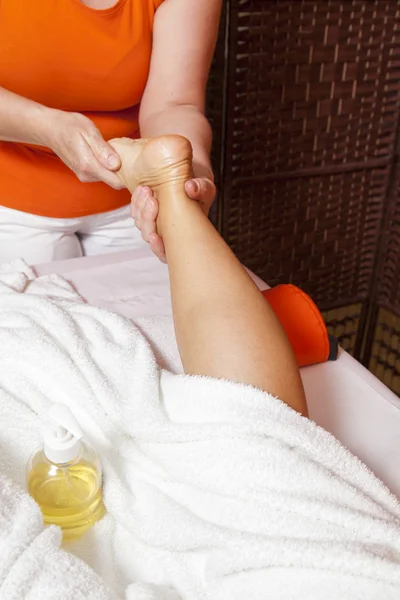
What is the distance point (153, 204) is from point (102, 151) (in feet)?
0.39

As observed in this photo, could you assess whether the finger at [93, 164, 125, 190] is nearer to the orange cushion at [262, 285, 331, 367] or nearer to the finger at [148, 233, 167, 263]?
the finger at [148, 233, 167, 263]

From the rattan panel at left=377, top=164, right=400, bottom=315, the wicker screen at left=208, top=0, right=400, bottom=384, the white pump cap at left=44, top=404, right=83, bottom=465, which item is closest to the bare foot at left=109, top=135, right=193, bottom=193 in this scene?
the white pump cap at left=44, top=404, right=83, bottom=465

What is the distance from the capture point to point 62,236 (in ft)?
3.85

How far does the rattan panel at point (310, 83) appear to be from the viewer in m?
1.57

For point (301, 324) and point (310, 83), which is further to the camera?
point (310, 83)

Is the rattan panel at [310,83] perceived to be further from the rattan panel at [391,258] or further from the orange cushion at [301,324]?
the orange cushion at [301,324]

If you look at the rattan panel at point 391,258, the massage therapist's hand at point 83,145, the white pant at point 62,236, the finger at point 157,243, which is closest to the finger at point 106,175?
the massage therapist's hand at point 83,145

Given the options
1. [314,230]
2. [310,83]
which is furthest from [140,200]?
[314,230]

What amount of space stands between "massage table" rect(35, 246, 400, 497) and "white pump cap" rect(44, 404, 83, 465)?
30 centimetres

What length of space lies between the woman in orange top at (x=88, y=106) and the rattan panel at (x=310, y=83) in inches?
19.3

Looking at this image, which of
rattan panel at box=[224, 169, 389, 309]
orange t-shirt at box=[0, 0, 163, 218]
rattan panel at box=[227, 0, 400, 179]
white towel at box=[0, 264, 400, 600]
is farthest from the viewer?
rattan panel at box=[224, 169, 389, 309]

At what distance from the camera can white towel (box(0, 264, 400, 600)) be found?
1.68ft

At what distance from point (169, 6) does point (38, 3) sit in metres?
0.25

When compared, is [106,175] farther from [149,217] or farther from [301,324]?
[301,324]
